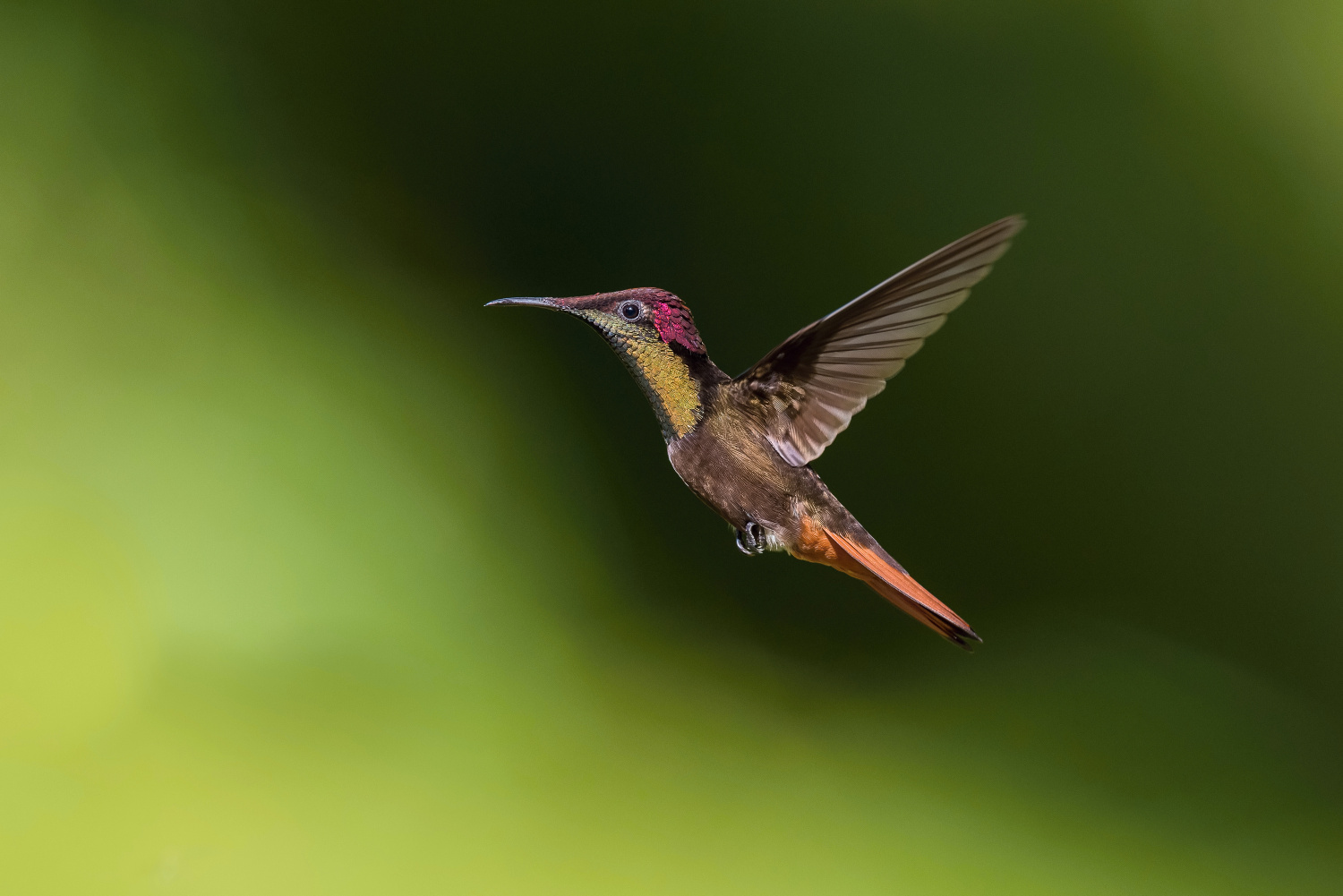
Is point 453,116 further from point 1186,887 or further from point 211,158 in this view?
point 1186,887

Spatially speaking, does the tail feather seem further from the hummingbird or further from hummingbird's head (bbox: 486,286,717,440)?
hummingbird's head (bbox: 486,286,717,440)

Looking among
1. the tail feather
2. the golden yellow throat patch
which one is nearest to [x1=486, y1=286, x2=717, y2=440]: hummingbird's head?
the golden yellow throat patch

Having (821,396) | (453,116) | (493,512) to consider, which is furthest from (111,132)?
(821,396)

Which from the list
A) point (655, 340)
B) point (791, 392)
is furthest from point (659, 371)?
point (791, 392)

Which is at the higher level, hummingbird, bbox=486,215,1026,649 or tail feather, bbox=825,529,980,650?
hummingbird, bbox=486,215,1026,649

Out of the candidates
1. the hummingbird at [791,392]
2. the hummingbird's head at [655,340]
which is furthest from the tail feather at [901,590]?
the hummingbird's head at [655,340]

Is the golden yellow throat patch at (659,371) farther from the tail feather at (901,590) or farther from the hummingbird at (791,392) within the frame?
the tail feather at (901,590)

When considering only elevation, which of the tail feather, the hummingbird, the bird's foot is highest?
the hummingbird
